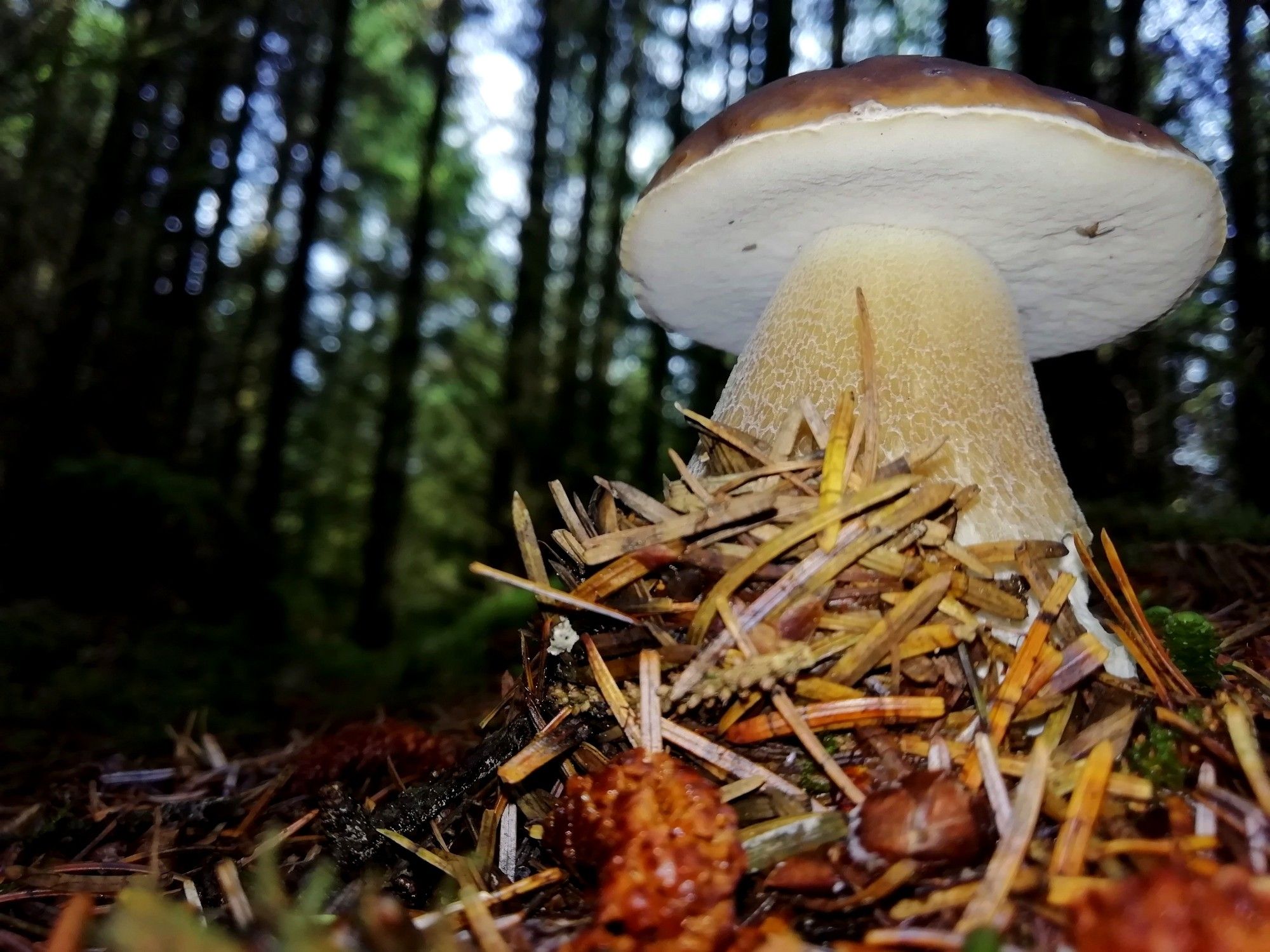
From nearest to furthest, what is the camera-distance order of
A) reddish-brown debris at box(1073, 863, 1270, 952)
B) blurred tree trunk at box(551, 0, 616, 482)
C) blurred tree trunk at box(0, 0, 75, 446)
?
1. reddish-brown debris at box(1073, 863, 1270, 952)
2. blurred tree trunk at box(0, 0, 75, 446)
3. blurred tree trunk at box(551, 0, 616, 482)

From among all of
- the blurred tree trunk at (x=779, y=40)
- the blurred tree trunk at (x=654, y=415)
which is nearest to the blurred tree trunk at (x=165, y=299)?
the blurred tree trunk at (x=654, y=415)

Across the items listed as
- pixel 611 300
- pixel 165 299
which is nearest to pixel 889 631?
pixel 165 299

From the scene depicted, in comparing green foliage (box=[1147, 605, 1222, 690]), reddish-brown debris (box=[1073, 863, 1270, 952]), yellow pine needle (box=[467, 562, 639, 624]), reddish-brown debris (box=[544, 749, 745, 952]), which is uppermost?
yellow pine needle (box=[467, 562, 639, 624])

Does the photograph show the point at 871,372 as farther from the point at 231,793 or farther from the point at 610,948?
the point at 231,793

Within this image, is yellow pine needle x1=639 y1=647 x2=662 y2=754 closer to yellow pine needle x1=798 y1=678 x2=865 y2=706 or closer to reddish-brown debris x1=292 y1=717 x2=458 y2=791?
yellow pine needle x1=798 y1=678 x2=865 y2=706

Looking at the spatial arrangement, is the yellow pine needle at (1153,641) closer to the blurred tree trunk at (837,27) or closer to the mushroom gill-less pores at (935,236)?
the mushroom gill-less pores at (935,236)

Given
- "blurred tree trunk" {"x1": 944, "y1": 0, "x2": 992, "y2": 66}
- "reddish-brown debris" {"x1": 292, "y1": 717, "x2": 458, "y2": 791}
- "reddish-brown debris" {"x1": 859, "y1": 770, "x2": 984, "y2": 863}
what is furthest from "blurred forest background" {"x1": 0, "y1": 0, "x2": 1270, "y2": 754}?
"reddish-brown debris" {"x1": 859, "y1": 770, "x2": 984, "y2": 863}

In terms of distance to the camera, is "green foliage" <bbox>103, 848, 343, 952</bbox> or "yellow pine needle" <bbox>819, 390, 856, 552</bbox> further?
"yellow pine needle" <bbox>819, 390, 856, 552</bbox>
